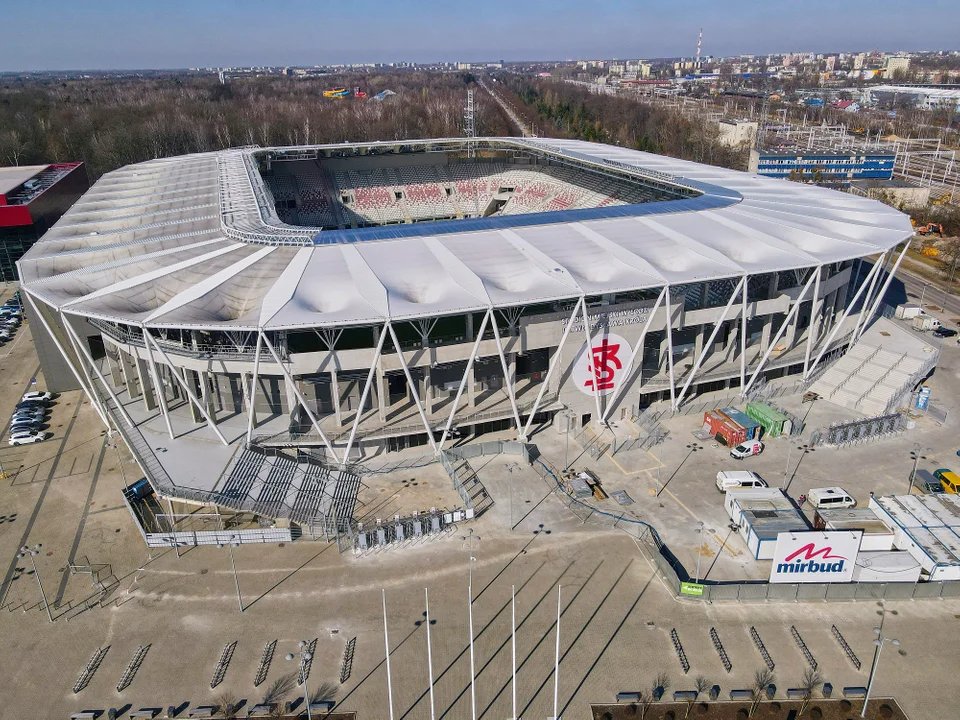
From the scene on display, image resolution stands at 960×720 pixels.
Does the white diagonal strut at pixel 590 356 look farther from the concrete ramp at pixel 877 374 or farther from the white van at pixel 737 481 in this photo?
the concrete ramp at pixel 877 374

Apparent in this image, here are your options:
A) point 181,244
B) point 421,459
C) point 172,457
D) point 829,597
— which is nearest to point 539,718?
point 829,597

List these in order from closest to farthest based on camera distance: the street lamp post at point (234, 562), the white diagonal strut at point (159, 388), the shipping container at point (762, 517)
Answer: the street lamp post at point (234, 562) < the shipping container at point (762, 517) < the white diagonal strut at point (159, 388)

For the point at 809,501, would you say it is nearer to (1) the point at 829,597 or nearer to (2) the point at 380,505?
(1) the point at 829,597

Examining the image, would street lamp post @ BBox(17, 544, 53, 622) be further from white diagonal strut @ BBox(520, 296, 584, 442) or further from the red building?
the red building

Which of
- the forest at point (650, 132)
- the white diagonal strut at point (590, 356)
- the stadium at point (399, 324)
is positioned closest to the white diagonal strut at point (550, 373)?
the stadium at point (399, 324)

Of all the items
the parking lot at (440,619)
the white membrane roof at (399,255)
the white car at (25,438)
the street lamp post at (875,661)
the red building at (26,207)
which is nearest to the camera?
the street lamp post at (875,661)

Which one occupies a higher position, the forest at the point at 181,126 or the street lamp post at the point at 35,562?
the forest at the point at 181,126
